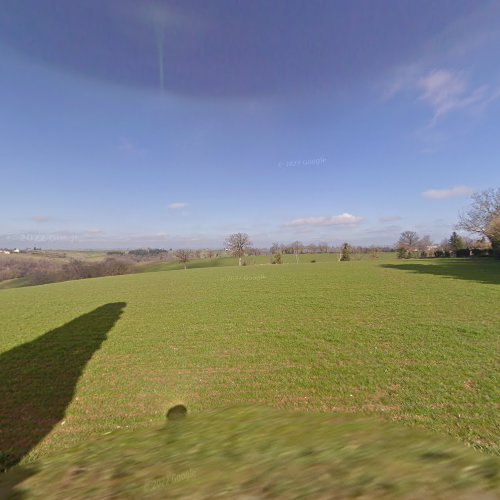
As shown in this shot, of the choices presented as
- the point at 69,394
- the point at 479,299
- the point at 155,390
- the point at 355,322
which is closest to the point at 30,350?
the point at 69,394

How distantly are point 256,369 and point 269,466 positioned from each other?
4873 millimetres

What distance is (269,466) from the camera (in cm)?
277

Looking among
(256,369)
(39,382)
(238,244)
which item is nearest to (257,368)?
(256,369)

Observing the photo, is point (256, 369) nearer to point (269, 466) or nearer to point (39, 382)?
point (269, 466)

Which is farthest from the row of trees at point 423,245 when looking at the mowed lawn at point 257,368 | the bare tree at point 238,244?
the mowed lawn at point 257,368

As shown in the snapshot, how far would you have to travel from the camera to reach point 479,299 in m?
15.4

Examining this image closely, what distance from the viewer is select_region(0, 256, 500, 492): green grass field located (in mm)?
5113

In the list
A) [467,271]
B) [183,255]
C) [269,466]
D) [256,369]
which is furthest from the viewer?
[183,255]

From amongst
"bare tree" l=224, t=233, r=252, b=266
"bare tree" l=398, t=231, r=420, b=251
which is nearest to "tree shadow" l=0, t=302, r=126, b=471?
"bare tree" l=224, t=233, r=252, b=266

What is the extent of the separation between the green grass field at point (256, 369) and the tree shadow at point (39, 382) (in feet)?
0.12

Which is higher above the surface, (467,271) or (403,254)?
(403,254)

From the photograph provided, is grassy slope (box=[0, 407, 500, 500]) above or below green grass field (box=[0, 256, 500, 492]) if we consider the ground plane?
above

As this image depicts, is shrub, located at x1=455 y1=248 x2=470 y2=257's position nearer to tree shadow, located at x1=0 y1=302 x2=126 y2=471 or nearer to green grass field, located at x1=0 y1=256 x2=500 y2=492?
green grass field, located at x1=0 y1=256 x2=500 y2=492

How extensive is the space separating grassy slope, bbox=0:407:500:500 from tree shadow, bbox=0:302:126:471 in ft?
5.25
